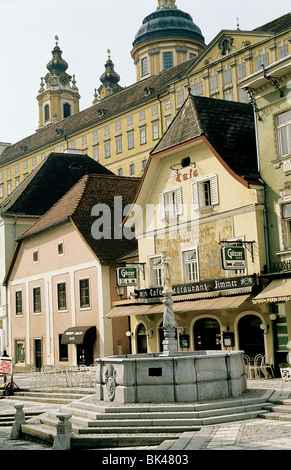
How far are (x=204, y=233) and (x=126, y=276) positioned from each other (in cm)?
492

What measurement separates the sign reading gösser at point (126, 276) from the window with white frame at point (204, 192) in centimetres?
468

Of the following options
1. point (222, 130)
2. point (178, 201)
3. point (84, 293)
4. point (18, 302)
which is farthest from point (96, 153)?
point (222, 130)

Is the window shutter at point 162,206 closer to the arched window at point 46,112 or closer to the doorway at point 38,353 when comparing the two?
the doorway at point 38,353

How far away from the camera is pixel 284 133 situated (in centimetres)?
2545

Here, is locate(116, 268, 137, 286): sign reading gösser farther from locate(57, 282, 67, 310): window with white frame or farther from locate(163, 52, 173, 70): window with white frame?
locate(163, 52, 173, 70): window with white frame

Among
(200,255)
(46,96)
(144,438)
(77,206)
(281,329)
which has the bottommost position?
(144,438)

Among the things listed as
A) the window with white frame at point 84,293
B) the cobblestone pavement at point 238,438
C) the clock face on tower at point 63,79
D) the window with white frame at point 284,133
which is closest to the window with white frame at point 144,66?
the clock face on tower at point 63,79

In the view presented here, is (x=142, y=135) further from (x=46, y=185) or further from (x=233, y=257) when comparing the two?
(x=233, y=257)

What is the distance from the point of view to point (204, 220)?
93.0ft

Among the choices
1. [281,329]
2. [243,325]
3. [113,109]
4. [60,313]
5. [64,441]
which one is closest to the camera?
[64,441]

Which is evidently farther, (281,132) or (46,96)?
(46,96)

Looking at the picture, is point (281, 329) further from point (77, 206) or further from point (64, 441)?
point (77, 206)

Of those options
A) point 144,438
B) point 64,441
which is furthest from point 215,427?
point 64,441

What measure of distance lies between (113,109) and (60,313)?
2213 inches
